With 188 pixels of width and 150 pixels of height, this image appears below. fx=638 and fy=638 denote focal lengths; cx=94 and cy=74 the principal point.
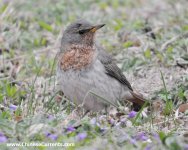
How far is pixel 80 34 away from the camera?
27.8 ft

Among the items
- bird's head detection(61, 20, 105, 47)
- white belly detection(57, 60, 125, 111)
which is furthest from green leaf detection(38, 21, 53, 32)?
white belly detection(57, 60, 125, 111)

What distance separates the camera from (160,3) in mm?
13055

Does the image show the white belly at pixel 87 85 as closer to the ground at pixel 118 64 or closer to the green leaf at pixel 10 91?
the ground at pixel 118 64

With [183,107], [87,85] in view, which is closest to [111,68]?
[87,85]

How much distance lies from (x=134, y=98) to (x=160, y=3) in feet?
15.6

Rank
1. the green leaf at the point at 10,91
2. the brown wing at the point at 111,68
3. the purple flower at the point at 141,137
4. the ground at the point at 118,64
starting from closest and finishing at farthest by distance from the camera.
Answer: the ground at the point at 118,64, the purple flower at the point at 141,137, the brown wing at the point at 111,68, the green leaf at the point at 10,91

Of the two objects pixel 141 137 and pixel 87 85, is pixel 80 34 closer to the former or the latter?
pixel 87 85

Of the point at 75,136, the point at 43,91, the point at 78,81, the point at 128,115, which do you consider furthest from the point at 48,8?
the point at 75,136

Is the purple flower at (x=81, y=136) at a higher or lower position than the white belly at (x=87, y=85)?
higher

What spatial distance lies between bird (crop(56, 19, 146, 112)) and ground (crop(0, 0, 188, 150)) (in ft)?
0.67

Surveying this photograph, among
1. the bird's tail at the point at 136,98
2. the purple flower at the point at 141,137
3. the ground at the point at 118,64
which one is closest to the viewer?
the ground at the point at 118,64

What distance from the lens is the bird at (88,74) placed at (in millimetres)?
7848

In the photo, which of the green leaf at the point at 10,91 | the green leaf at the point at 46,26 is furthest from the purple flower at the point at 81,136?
the green leaf at the point at 46,26

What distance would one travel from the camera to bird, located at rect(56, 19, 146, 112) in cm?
785
